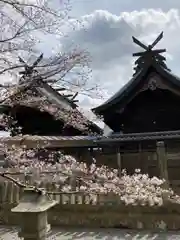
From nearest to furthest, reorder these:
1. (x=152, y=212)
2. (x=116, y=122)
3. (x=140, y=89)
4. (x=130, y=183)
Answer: (x=130, y=183), (x=152, y=212), (x=140, y=89), (x=116, y=122)

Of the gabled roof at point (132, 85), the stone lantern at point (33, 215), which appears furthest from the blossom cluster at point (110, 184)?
the gabled roof at point (132, 85)

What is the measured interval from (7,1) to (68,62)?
1031 mm

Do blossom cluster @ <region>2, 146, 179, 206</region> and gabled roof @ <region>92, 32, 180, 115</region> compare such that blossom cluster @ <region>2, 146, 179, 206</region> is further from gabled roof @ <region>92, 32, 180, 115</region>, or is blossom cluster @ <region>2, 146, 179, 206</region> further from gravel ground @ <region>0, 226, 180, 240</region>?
gabled roof @ <region>92, 32, 180, 115</region>

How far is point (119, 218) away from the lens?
6.28m

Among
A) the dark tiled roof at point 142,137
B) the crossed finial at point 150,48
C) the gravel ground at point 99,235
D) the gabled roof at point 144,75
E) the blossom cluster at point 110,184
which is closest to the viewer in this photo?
the blossom cluster at point 110,184

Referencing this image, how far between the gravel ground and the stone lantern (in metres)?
2.76

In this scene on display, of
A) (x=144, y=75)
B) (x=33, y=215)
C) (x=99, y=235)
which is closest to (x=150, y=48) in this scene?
(x=144, y=75)

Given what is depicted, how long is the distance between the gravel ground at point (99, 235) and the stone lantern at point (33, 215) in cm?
276

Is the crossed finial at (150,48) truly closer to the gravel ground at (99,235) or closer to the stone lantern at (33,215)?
the gravel ground at (99,235)

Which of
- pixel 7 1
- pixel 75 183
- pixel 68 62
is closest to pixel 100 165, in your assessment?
pixel 75 183

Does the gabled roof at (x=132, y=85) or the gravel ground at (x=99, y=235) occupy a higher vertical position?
the gabled roof at (x=132, y=85)

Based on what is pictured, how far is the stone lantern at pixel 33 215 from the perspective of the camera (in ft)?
9.50

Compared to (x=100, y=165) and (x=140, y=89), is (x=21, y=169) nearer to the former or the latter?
(x=100, y=165)

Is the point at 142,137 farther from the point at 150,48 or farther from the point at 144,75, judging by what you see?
the point at 150,48
